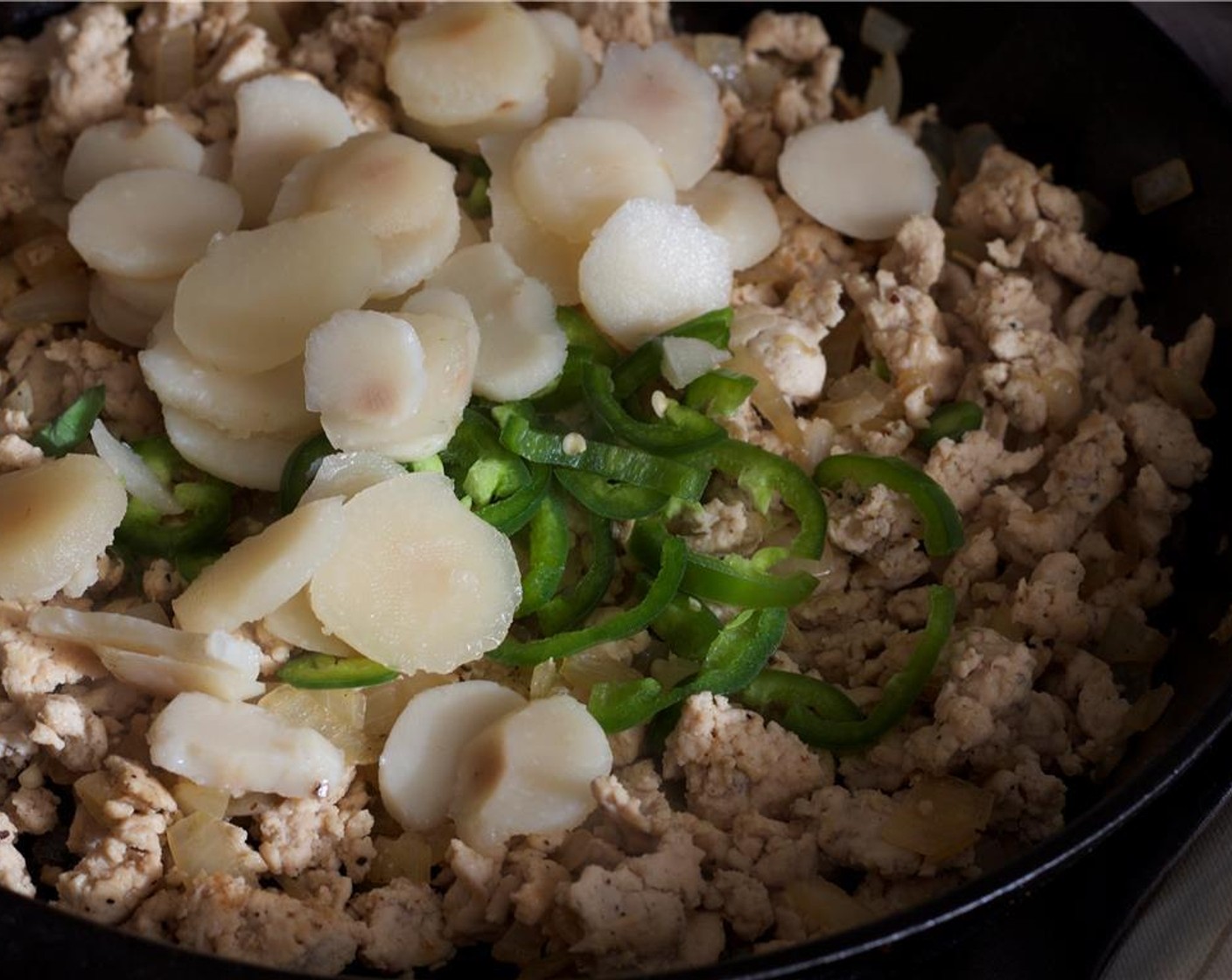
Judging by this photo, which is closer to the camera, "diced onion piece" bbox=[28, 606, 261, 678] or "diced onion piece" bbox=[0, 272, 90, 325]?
"diced onion piece" bbox=[28, 606, 261, 678]

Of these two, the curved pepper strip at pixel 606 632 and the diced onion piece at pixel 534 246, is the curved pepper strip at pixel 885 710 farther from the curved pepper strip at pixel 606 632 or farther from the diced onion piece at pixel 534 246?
the diced onion piece at pixel 534 246

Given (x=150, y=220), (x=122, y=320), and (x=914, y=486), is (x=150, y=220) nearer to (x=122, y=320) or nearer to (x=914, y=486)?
(x=122, y=320)

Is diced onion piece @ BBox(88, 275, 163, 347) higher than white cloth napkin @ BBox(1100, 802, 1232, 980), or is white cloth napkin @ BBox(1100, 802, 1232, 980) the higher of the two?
white cloth napkin @ BBox(1100, 802, 1232, 980)

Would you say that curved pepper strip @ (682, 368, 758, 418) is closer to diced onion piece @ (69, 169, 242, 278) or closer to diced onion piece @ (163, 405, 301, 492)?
diced onion piece @ (163, 405, 301, 492)

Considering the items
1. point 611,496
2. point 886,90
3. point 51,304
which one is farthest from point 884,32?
point 51,304

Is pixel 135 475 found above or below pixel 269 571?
below

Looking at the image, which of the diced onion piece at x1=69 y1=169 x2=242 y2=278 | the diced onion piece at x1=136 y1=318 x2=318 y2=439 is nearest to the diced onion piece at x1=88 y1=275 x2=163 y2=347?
the diced onion piece at x1=69 y1=169 x2=242 y2=278
